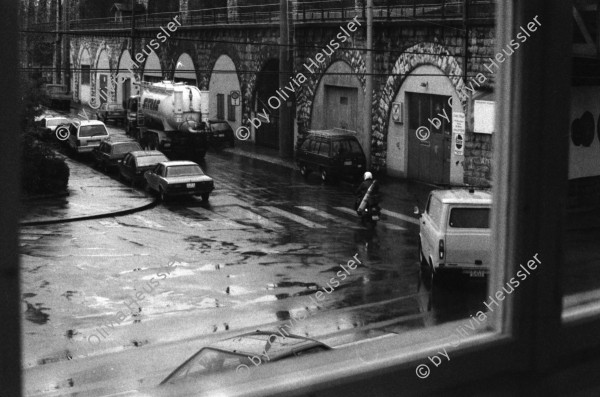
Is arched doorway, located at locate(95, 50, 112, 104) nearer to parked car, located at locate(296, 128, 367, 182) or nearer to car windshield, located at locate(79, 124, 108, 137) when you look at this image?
car windshield, located at locate(79, 124, 108, 137)

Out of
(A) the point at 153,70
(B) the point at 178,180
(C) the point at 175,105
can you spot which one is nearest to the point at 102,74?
(B) the point at 178,180

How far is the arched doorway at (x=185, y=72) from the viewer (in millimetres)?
31047

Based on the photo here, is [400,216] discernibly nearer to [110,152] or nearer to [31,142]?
[110,152]

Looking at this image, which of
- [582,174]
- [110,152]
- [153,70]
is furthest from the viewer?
[153,70]

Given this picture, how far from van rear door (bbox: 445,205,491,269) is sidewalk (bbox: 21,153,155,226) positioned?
33.5 ft

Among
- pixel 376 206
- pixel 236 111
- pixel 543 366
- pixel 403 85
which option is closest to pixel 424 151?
pixel 403 85

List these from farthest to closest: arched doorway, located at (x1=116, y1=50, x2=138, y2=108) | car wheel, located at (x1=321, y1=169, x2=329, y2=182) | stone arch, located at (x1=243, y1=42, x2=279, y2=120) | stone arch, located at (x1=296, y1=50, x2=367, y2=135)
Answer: stone arch, located at (x1=243, y1=42, x2=279, y2=120) → stone arch, located at (x1=296, y1=50, x2=367, y2=135) → car wheel, located at (x1=321, y1=169, x2=329, y2=182) → arched doorway, located at (x1=116, y1=50, x2=138, y2=108)

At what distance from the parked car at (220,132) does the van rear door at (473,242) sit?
2203 cm

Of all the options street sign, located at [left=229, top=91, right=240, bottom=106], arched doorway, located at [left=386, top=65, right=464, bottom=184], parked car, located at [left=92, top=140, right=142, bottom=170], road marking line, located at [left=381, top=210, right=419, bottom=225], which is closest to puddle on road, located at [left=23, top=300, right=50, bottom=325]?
road marking line, located at [left=381, top=210, right=419, bottom=225]

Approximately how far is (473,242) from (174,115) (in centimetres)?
2575

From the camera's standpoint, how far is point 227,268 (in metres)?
13.9

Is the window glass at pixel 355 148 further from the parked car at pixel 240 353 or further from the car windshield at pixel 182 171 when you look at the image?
the parked car at pixel 240 353

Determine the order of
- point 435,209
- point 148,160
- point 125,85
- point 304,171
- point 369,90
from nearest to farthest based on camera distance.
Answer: point 435,209 < point 148,160 < point 369,90 < point 304,171 < point 125,85

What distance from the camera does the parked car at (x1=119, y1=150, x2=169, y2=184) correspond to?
25594 mm
